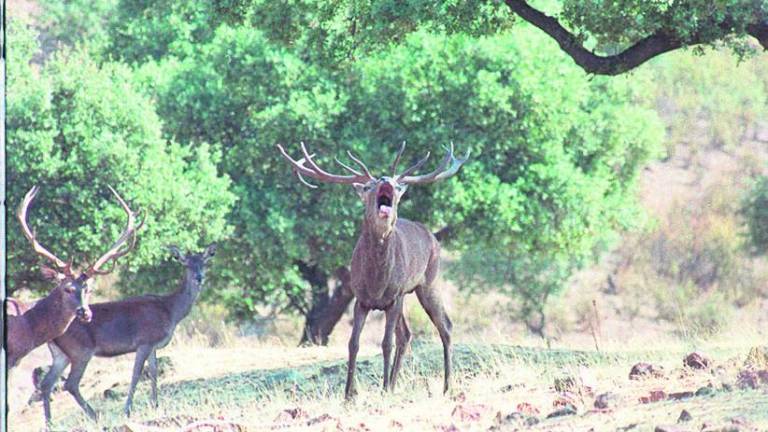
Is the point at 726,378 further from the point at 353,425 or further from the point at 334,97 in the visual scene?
the point at 334,97

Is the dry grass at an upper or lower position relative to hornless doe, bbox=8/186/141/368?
lower

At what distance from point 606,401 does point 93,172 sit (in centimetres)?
1274

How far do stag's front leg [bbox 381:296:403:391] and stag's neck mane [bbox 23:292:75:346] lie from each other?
119 inches

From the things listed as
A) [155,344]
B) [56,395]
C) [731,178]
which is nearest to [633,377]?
[155,344]

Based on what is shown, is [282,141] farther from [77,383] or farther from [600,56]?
[600,56]

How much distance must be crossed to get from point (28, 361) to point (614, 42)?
2745 cm

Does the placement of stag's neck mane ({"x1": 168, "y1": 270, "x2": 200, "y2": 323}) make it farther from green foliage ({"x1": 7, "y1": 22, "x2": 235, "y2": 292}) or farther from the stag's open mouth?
the stag's open mouth

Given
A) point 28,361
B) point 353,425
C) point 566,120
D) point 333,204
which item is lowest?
point 28,361

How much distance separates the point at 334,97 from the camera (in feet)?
81.1

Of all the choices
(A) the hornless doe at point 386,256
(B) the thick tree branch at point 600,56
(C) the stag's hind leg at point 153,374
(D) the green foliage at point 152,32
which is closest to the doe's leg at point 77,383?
(C) the stag's hind leg at point 153,374

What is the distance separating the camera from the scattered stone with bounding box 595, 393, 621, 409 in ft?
35.0

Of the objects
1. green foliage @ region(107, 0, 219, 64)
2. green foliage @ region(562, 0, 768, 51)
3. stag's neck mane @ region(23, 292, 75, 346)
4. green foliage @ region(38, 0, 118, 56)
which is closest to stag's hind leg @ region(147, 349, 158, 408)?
stag's neck mane @ region(23, 292, 75, 346)

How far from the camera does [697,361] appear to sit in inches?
502

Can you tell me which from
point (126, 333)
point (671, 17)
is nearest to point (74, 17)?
point (126, 333)
